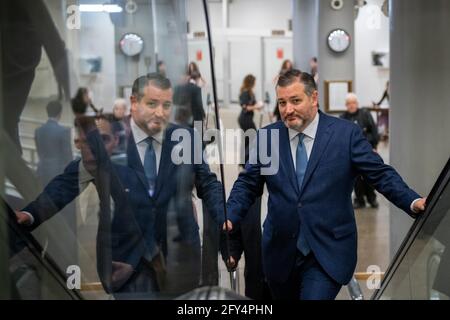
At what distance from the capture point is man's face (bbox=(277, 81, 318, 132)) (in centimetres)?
350

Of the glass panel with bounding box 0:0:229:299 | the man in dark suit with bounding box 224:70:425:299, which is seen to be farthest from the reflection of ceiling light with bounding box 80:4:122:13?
the man in dark suit with bounding box 224:70:425:299

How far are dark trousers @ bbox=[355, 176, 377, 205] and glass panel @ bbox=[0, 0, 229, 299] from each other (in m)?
4.36

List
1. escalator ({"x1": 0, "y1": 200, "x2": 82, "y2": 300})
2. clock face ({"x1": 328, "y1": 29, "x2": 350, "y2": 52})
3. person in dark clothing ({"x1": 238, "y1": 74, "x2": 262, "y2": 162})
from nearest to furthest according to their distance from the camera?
1. escalator ({"x1": 0, "y1": 200, "x2": 82, "y2": 300})
2. person in dark clothing ({"x1": 238, "y1": 74, "x2": 262, "y2": 162})
3. clock face ({"x1": 328, "y1": 29, "x2": 350, "y2": 52})

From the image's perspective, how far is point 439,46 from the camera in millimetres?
4887

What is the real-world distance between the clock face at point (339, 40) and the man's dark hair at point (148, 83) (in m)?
4.35

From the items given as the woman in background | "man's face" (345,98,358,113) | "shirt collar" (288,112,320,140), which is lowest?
"man's face" (345,98,358,113)

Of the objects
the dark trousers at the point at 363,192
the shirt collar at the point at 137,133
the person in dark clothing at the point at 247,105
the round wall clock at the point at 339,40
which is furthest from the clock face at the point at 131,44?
the dark trousers at the point at 363,192

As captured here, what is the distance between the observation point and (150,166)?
2.59 meters

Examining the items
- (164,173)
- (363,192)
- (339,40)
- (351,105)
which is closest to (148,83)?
(164,173)

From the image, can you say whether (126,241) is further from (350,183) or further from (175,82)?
(350,183)

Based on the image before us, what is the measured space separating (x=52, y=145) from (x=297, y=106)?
4.19ft

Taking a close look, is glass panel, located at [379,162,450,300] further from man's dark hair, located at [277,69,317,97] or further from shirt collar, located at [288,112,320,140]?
man's dark hair, located at [277,69,317,97]

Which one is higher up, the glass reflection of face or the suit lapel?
the glass reflection of face

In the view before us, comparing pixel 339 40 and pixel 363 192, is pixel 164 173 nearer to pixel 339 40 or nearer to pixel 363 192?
pixel 339 40
